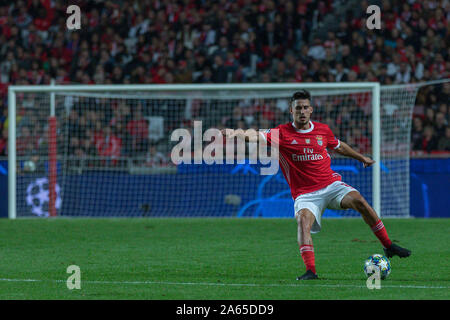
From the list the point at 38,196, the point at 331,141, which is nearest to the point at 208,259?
the point at 331,141

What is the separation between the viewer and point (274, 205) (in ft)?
59.7

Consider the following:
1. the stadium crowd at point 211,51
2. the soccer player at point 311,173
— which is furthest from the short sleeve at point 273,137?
the stadium crowd at point 211,51

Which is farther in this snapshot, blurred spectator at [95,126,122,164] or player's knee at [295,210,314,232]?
blurred spectator at [95,126,122,164]

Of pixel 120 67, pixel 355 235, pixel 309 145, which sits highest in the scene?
pixel 120 67

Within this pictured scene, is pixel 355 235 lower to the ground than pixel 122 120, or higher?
lower

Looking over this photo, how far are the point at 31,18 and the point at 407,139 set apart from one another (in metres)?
12.9

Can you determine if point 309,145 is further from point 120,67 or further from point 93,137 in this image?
point 120,67

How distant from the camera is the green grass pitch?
7.48 metres

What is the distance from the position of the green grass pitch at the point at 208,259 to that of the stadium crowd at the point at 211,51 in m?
3.16

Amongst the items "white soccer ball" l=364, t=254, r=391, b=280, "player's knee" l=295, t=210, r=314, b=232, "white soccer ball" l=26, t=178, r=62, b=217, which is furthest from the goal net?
"white soccer ball" l=364, t=254, r=391, b=280

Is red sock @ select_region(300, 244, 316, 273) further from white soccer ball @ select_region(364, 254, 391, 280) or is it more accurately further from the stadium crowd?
the stadium crowd

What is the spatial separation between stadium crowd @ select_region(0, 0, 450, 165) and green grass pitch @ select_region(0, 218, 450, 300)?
3165mm

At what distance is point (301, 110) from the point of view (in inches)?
343

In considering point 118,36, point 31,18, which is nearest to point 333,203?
point 118,36
